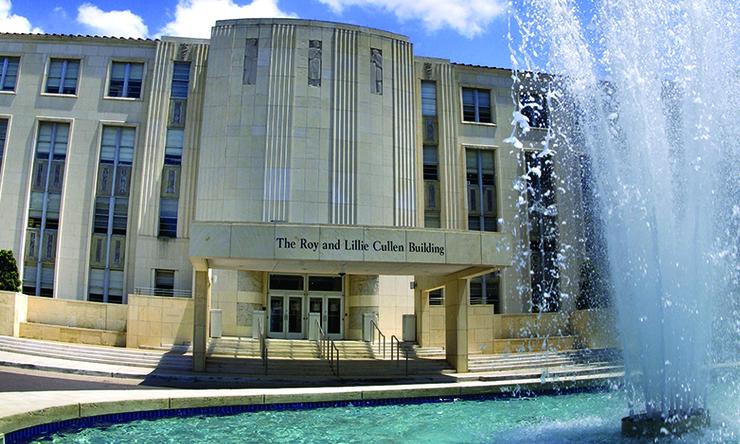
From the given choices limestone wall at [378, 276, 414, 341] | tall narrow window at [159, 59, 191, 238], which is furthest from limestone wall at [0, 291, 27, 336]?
limestone wall at [378, 276, 414, 341]

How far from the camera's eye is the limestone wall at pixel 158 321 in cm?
2489

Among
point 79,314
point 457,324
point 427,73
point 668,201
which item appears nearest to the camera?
point 668,201

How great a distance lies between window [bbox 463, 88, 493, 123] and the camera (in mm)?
36094

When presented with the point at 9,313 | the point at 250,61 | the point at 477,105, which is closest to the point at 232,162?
the point at 250,61

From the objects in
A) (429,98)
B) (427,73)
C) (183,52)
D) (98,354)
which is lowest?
(98,354)

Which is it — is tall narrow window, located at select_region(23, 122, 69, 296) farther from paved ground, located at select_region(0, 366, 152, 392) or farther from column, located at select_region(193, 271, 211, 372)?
column, located at select_region(193, 271, 211, 372)

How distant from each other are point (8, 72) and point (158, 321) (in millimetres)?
17799

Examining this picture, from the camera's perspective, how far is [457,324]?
72.5ft

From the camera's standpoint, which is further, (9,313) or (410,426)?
(9,313)

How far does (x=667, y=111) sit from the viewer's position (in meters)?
11.0

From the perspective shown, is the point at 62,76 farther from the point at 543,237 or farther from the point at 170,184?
the point at 543,237

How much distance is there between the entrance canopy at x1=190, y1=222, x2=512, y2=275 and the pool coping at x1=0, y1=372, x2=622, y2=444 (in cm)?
443

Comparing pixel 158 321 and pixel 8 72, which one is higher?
pixel 8 72

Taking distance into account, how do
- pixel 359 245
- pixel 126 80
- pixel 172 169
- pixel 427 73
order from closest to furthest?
pixel 359 245 → pixel 172 169 → pixel 126 80 → pixel 427 73
